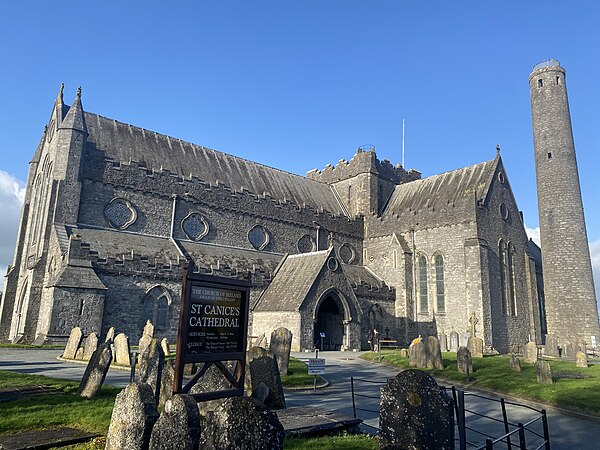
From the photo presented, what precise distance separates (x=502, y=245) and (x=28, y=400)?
3051cm

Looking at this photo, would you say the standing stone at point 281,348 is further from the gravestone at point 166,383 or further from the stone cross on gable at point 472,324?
the stone cross on gable at point 472,324

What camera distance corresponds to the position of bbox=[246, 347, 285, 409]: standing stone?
29.7ft

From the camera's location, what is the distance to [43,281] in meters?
22.5

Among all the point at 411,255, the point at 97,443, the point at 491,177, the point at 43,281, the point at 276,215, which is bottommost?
the point at 97,443

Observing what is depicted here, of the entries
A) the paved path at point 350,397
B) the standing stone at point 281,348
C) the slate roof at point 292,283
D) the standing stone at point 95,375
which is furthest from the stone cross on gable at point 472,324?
the standing stone at point 95,375

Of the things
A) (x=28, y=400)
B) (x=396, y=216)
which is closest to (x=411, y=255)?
(x=396, y=216)

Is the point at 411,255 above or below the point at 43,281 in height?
above

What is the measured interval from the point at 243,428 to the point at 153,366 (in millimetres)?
5343

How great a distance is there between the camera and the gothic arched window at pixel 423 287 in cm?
3175

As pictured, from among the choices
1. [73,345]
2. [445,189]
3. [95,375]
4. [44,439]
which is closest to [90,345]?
[73,345]

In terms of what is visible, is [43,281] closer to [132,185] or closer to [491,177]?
[132,185]

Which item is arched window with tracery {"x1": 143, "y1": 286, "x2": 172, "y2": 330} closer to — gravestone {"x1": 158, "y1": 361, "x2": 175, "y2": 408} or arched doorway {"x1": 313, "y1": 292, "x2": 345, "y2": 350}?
arched doorway {"x1": 313, "y1": 292, "x2": 345, "y2": 350}

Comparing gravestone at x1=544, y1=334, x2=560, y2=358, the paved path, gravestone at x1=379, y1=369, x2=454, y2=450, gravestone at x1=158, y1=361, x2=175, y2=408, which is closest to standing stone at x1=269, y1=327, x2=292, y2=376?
the paved path

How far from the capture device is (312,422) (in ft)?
23.8
